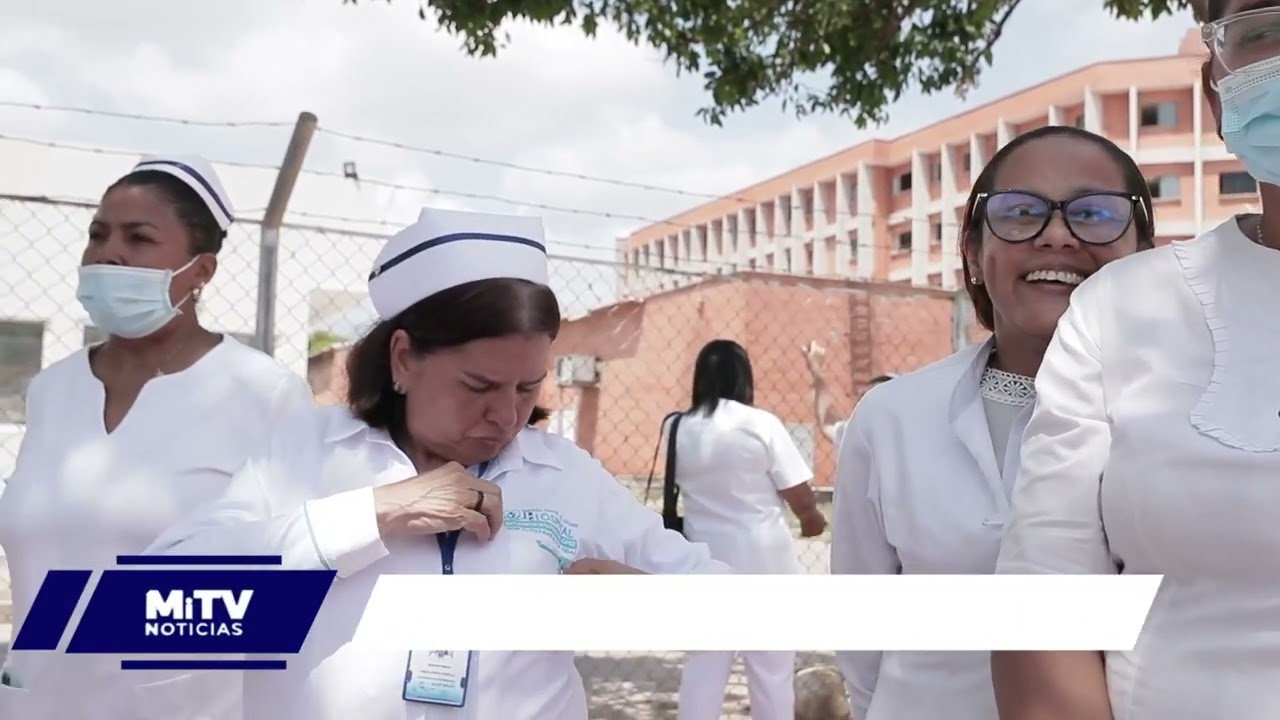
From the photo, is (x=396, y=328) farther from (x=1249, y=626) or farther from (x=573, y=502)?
(x=1249, y=626)

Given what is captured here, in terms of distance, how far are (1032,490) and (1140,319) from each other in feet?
0.71

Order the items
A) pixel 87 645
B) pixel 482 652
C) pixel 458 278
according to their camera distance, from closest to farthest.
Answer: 1. pixel 87 645
2. pixel 482 652
3. pixel 458 278

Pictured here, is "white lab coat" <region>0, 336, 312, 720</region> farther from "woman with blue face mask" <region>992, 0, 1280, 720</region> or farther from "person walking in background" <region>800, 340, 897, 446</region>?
"person walking in background" <region>800, 340, 897, 446</region>

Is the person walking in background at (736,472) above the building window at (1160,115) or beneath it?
beneath

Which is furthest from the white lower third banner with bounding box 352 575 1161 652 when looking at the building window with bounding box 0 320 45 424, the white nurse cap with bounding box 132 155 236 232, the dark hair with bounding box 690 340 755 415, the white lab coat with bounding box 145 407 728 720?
the building window with bounding box 0 320 45 424

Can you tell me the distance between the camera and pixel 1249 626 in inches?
41.2

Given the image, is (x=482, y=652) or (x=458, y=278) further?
(x=458, y=278)

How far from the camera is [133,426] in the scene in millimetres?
2207

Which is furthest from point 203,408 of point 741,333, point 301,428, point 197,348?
point 741,333

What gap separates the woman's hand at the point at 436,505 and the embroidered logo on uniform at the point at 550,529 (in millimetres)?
91

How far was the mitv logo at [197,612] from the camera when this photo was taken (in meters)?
1.39

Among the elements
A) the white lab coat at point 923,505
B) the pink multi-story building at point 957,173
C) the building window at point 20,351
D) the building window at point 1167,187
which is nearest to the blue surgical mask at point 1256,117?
the white lab coat at point 923,505

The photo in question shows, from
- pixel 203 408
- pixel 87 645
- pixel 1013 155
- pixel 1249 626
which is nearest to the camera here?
pixel 1249 626

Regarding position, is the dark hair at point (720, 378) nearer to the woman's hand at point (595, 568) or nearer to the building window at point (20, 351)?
the woman's hand at point (595, 568)
